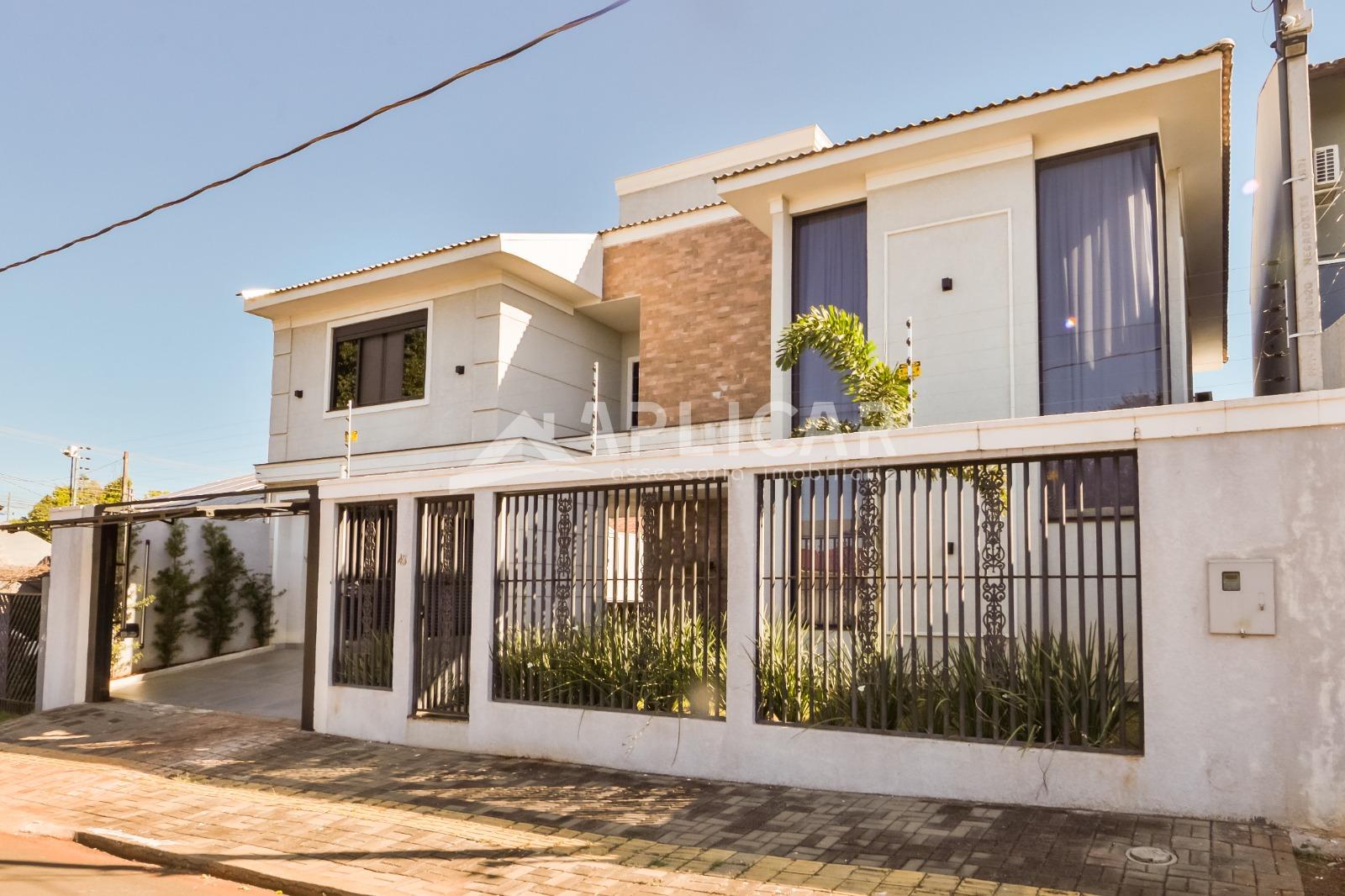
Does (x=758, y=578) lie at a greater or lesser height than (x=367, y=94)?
lesser

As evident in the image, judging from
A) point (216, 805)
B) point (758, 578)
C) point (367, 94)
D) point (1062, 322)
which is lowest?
point (216, 805)

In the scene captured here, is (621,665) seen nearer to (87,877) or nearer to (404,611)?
(404,611)

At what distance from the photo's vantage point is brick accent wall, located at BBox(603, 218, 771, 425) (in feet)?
43.8

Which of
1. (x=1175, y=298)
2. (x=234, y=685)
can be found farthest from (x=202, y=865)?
(x=1175, y=298)

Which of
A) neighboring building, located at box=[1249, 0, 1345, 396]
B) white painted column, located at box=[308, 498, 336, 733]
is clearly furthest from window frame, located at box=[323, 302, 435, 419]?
neighboring building, located at box=[1249, 0, 1345, 396]

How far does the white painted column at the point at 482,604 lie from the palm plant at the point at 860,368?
3.15 m

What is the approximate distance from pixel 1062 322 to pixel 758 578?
478cm

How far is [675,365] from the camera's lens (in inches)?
550

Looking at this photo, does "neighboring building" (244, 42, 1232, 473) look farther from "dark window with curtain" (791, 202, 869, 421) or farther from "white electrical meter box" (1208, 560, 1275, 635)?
"white electrical meter box" (1208, 560, 1275, 635)

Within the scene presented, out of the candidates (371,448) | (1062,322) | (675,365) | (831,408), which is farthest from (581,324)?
(1062,322)

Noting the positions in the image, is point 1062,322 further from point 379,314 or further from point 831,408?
point 379,314

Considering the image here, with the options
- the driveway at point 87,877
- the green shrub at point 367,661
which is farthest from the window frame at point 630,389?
the driveway at point 87,877

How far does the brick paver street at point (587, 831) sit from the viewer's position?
16.5 feet

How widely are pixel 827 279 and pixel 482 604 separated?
18.5ft
